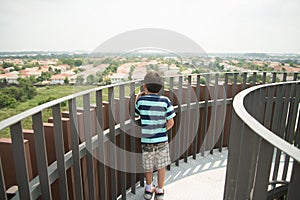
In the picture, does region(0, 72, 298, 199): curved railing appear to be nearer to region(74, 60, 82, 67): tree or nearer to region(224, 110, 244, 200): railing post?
region(224, 110, 244, 200): railing post

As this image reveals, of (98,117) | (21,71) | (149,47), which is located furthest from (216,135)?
(21,71)

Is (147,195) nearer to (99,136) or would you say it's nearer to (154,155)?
(154,155)

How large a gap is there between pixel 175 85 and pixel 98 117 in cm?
169

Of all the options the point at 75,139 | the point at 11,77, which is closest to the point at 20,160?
the point at 75,139

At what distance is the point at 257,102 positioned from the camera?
2.28 m

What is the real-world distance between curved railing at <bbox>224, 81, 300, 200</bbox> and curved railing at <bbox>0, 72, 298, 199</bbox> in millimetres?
324

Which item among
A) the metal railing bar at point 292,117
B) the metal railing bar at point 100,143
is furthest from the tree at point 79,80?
the metal railing bar at point 292,117

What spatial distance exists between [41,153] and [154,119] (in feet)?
4.20

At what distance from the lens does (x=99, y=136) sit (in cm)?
217

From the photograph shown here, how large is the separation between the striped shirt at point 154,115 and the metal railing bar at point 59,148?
1016 mm

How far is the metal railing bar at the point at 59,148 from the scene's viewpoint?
1.57m

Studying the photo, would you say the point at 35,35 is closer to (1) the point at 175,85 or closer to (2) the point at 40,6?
(2) the point at 40,6

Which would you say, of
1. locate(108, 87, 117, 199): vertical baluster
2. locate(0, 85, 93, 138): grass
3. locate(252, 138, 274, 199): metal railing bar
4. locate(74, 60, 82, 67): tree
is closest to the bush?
locate(0, 85, 93, 138): grass

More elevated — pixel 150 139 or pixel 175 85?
pixel 175 85
